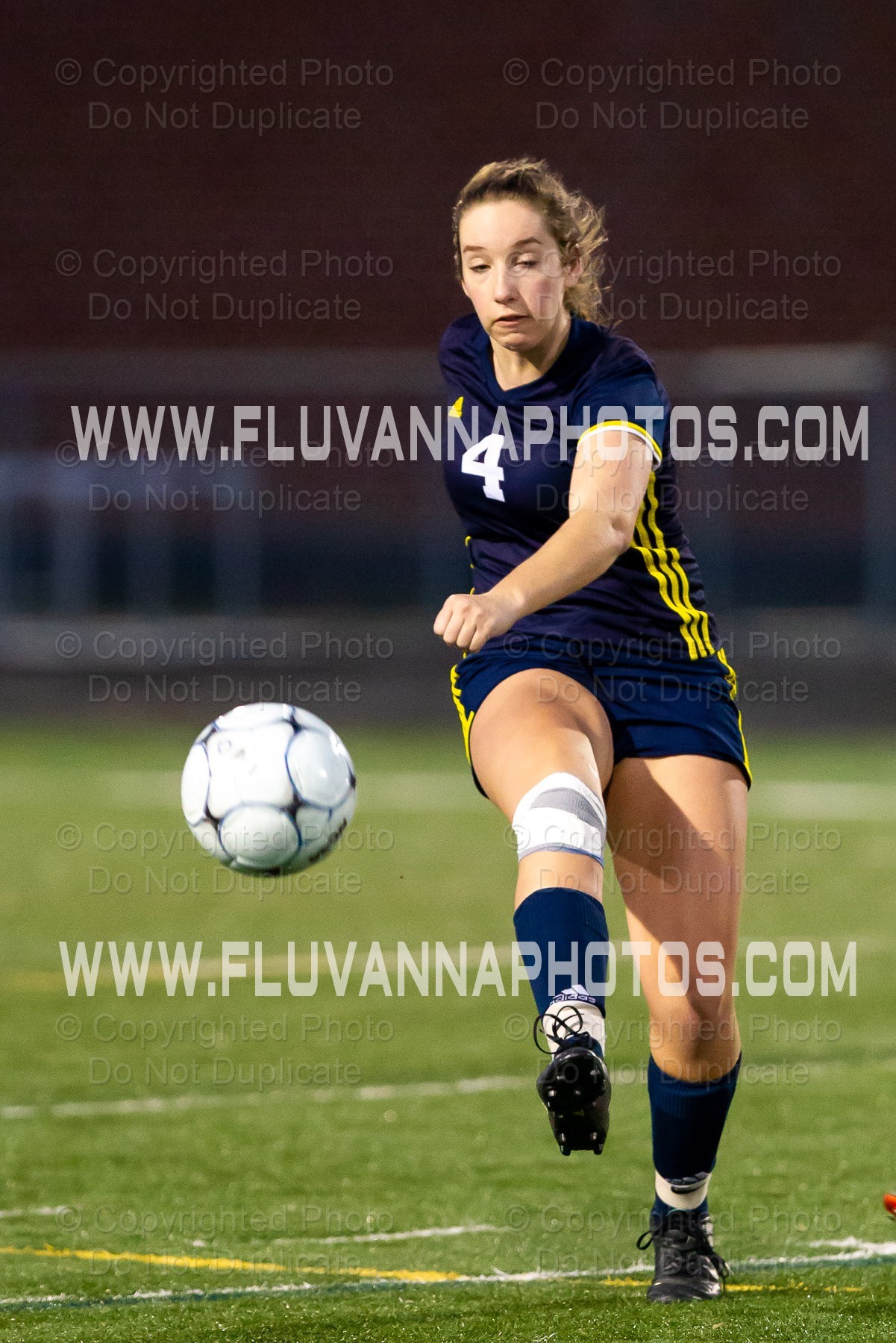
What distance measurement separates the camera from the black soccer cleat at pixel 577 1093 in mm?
3191

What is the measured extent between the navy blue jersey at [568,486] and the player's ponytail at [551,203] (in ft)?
0.45

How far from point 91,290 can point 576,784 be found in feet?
61.8

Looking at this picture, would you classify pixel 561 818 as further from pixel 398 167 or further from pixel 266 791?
pixel 398 167

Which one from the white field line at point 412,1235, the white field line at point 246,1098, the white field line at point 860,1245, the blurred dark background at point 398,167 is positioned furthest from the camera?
the blurred dark background at point 398,167

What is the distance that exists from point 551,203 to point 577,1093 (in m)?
1.67

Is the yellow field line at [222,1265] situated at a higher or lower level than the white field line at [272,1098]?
higher

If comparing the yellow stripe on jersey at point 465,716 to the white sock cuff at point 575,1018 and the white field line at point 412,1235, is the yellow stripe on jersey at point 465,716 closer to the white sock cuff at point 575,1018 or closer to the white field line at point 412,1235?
the white sock cuff at point 575,1018

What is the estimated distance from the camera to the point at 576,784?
3570 millimetres

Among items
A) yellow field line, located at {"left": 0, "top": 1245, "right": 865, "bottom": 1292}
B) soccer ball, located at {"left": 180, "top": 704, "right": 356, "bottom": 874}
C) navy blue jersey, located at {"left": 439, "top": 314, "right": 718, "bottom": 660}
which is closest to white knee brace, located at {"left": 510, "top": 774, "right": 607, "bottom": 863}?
navy blue jersey, located at {"left": 439, "top": 314, "right": 718, "bottom": 660}

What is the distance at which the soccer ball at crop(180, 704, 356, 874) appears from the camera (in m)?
3.95

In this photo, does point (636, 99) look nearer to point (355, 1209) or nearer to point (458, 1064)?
point (458, 1064)

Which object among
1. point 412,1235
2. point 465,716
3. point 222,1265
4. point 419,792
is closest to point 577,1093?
point 465,716

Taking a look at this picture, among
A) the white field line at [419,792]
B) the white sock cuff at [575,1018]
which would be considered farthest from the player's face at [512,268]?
the white field line at [419,792]

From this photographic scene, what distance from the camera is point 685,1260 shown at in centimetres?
409
